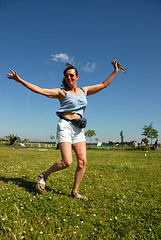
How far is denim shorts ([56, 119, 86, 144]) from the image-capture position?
390 centimetres

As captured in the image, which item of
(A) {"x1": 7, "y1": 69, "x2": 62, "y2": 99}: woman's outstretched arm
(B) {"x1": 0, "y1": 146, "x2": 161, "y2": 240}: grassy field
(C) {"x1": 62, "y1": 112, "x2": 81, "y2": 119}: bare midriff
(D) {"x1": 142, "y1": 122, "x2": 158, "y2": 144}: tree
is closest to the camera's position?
(B) {"x1": 0, "y1": 146, "x2": 161, "y2": 240}: grassy field

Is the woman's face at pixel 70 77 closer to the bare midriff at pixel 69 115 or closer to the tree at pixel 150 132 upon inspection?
the bare midriff at pixel 69 115

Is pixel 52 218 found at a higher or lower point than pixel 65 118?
lower

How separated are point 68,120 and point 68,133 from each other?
31 cm

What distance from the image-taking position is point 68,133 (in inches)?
156

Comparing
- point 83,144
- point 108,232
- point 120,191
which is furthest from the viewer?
point 120,191

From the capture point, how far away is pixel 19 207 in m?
3.46

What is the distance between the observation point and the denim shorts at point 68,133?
3904mm

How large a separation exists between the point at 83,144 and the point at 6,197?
2.14 meters

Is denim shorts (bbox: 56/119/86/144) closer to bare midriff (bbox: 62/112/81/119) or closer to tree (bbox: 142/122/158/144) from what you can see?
bare midriff (bbox: 62/112/81/119)

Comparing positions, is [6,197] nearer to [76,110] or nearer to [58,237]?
[58,237]

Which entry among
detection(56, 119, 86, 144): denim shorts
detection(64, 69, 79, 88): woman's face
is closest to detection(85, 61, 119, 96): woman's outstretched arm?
detection(64, 69, 79, 88): woman's face

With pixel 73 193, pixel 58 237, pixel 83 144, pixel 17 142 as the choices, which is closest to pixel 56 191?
pixel 73 193

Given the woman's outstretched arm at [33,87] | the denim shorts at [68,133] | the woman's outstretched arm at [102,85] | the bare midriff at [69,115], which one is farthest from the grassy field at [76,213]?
the woman's outstretched arm at [102,85]
